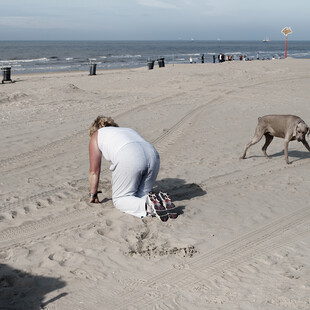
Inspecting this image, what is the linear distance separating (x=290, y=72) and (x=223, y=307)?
21784 mm

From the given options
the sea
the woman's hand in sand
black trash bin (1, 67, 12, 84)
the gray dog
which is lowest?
the woman's hand in sand

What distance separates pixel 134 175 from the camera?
244 inches

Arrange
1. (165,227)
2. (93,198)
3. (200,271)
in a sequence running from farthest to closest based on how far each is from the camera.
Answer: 1. (93,198)
2. (165,227)
3. (200,271)

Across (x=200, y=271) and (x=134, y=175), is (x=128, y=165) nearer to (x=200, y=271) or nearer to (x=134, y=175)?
(x=134, y=175)

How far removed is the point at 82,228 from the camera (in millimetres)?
5926

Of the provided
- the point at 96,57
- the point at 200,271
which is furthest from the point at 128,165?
the point at 96,57

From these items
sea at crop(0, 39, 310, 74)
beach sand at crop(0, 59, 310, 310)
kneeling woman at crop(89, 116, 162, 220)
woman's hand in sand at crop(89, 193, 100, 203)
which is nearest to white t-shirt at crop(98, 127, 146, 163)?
kneeling woman at crop(89, 116, 162, 220)

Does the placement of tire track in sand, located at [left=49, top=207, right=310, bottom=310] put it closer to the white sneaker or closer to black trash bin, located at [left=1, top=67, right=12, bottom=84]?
the white sneaker

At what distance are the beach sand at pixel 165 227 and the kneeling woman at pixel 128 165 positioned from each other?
236mm

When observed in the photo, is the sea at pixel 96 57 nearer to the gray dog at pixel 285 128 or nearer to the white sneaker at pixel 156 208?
A: the gray dog at pixel 285 128

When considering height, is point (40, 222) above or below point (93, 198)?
below

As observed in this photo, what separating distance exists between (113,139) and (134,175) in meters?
Result: 0.59

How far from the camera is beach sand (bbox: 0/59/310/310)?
176 inches

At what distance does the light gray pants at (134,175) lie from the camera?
6137 millimetres
